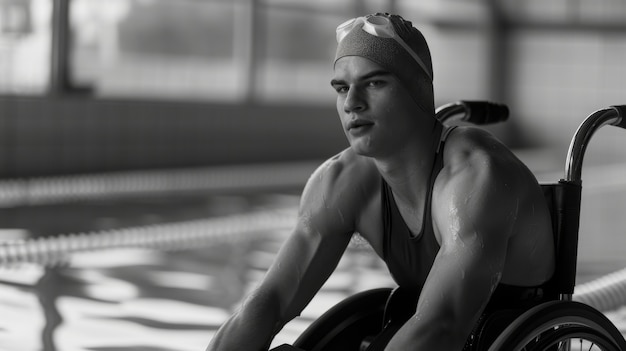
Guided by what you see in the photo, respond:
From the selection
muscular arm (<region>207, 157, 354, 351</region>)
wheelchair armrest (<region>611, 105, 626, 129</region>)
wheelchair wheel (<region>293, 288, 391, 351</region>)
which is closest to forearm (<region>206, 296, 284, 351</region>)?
muscular arm (<region>207, 157, 354, 351</region>)

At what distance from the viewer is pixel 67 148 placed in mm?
8953

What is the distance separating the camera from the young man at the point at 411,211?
1596 mm

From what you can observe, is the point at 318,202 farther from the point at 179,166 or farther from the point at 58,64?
the point at 179,166

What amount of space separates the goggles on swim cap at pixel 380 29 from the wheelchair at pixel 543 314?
40cm

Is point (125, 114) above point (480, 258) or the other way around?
the other way around

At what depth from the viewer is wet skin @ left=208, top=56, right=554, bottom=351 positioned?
5.21 feet

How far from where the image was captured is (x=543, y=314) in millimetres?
1659

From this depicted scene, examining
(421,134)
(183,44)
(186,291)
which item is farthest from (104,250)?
(183,44)

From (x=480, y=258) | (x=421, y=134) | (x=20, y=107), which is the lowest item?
(x=20, y=107)

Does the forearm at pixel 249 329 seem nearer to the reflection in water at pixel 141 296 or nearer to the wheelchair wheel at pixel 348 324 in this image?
the wheelchair wheel at pixel 348 324

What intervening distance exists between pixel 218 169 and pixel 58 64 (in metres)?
2.03

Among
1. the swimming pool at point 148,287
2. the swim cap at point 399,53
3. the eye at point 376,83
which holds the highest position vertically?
the swim cap at point 399,53

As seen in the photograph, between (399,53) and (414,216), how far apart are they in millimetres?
314

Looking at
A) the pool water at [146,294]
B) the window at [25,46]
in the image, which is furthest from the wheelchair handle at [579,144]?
the window at [25,46]
